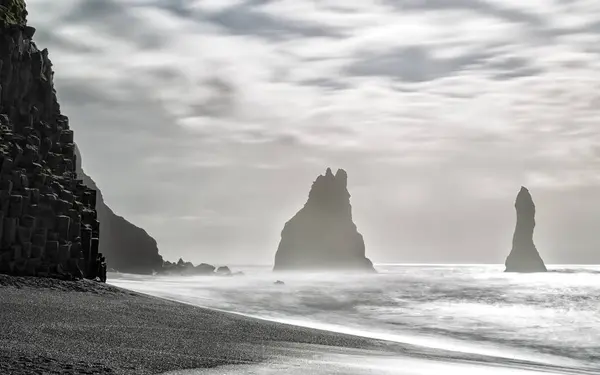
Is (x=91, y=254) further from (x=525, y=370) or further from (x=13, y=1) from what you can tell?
(x=525, y=370)

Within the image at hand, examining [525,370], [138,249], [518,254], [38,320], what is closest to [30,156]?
[38,320]

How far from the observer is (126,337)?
14109mm

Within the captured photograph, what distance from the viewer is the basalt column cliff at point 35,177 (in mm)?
26281

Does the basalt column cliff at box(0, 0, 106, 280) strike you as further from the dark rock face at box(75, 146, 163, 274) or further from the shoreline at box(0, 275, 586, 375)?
the dark rock face at box(75, 146, 163, 274)

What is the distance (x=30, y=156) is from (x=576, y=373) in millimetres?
24937

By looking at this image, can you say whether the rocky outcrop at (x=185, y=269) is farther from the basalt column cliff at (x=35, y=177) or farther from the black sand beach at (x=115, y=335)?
the black sand beach at (x=115, y=335)

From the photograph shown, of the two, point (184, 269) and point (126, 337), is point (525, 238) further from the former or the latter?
point (126, 337)

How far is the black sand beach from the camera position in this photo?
10555 mm

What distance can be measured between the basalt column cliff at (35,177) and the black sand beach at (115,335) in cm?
240

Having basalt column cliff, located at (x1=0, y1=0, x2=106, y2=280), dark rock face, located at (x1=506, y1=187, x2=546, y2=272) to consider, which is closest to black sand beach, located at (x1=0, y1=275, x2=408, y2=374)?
basalt column cliff, located at (x1=0, y1=0, x2=106, y2=280)

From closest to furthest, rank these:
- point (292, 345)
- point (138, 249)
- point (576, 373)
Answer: point (292, 345), point (576, 373), point (138, 249)

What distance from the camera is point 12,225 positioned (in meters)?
25.9

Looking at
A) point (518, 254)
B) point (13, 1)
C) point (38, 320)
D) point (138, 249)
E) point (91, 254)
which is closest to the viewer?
point (38, 320)

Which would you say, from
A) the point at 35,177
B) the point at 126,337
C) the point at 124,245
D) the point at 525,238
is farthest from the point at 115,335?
the point at 525,238
